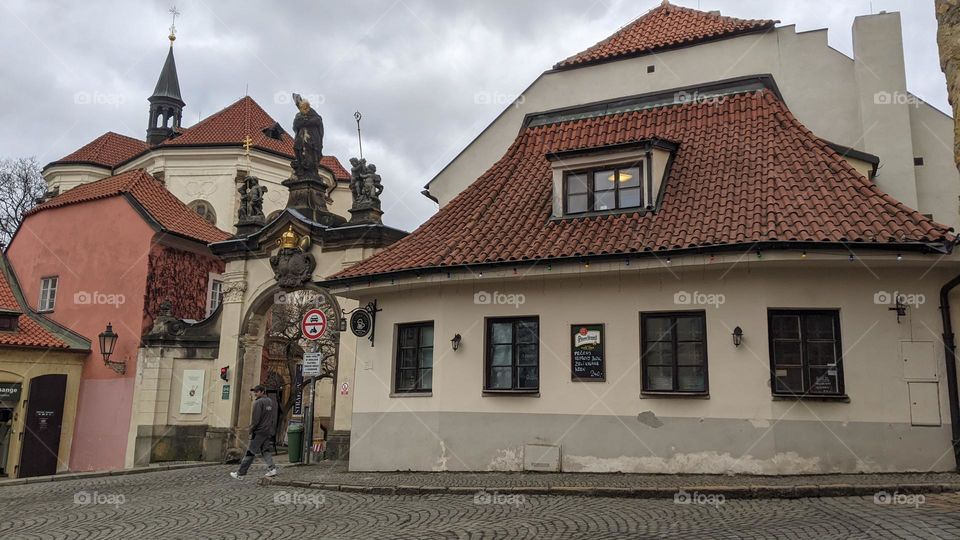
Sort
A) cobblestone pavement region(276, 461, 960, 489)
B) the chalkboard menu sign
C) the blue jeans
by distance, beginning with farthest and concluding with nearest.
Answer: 1. the blue jeans
2. the chalkboard menu sign
3. cobblestone pavement region(276, 461, 960, 489)

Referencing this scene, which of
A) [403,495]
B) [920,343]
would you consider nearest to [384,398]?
[403,495]

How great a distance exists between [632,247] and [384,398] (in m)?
5.56

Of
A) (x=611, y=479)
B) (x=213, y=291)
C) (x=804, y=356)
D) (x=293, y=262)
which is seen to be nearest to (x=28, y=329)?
(x=213, y=291)

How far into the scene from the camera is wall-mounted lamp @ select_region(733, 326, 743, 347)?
40.6 ft

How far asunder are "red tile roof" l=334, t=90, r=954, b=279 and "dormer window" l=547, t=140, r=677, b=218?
24 centimetres

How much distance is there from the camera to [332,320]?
19.0 metres

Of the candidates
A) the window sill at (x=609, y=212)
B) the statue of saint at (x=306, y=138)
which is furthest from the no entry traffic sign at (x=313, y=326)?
the statue of saint at (x=306, y=138)

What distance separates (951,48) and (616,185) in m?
7.05

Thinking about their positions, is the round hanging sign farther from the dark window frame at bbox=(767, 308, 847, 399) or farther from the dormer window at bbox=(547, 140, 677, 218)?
the dark window frame at bbox=(767, 308, 847, 399)

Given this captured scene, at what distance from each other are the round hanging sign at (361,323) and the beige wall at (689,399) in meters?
1.14

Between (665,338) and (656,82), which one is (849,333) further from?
(656,82)

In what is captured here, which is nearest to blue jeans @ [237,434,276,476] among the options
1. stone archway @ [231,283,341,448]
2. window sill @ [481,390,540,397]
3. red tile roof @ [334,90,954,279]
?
red tile roof @ [334,90,954,279]

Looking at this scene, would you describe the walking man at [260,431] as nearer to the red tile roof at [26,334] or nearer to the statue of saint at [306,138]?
the statue of saint at [306,138]

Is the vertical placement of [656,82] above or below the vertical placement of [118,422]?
above
